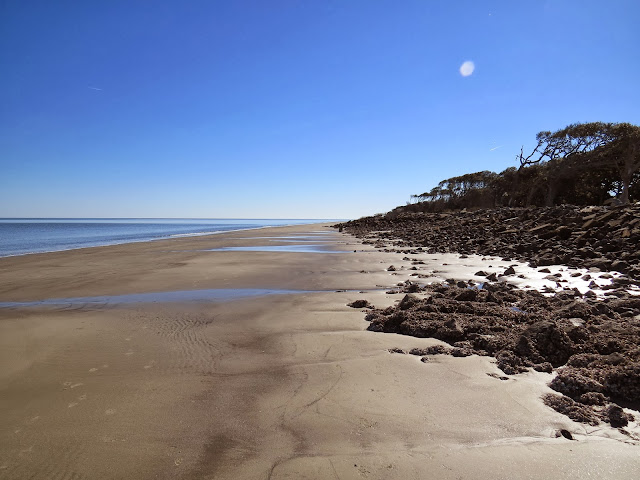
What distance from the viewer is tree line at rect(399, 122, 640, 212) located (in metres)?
29.5

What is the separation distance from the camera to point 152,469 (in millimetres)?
2059

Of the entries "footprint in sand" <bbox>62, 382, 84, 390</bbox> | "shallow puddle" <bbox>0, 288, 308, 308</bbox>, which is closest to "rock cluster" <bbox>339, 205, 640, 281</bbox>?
"shallow puddle" <bbox>0, 288, 308, 308</bbox>

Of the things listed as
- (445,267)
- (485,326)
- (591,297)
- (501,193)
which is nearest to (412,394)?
(485,326)

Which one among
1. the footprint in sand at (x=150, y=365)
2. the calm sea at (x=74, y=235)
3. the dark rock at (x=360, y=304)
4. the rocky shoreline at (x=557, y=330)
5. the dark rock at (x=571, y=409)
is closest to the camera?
the dark rock at (x=571, y=409)

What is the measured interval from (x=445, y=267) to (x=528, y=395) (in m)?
7.13

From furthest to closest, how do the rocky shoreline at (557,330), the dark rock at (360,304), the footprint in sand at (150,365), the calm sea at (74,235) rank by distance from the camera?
the calm sea at (74,235), the dark rock at (360,304), the footprint in sand at (150,365), the rocky shoreline at (557,330)

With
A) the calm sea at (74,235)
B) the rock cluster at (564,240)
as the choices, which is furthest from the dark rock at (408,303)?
the calm sea at (74,235)

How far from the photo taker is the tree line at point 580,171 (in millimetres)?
29453

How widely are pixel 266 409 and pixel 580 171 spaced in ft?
133

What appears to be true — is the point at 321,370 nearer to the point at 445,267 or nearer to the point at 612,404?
the point at 612,404

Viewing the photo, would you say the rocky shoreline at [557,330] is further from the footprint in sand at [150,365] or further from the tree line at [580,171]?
the tree line at [580,171]

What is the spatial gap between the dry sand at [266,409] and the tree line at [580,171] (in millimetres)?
29851

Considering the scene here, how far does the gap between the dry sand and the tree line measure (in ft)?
97.9

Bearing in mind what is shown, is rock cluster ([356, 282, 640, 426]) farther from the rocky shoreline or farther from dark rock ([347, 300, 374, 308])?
dark rock ([347, 300, 374, 308])
